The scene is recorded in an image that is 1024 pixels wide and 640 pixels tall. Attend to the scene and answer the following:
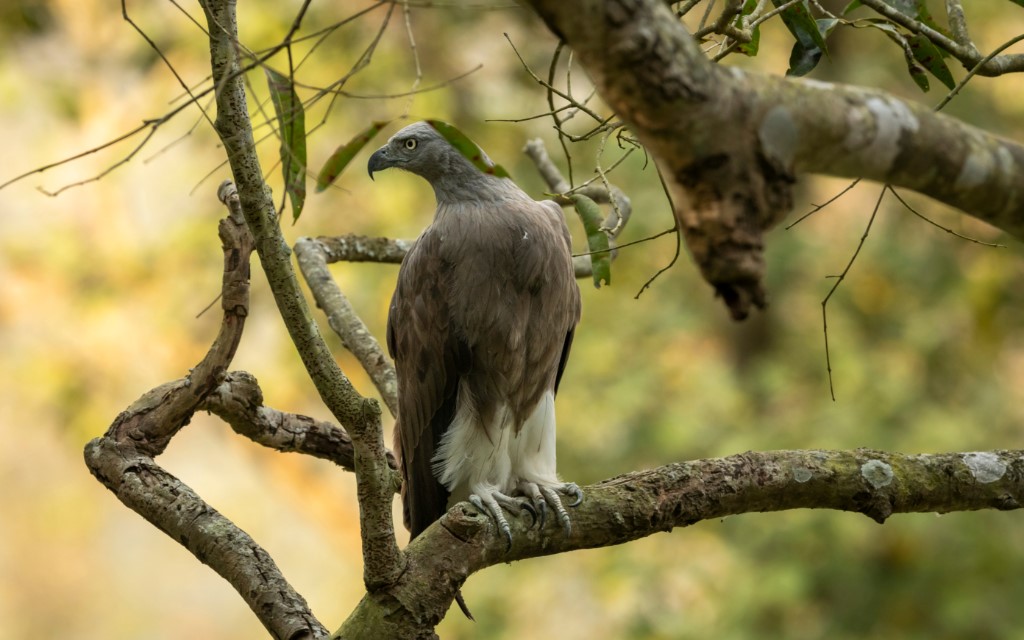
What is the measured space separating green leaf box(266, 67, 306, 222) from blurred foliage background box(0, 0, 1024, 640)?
17.4 feet

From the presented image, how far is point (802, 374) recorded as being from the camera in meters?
9.20

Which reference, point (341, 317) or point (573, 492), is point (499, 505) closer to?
point (573, 492)

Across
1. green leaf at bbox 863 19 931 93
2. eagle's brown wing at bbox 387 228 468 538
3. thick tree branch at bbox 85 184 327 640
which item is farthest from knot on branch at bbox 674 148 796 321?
eagle's brown wing at bbox 387 228 468 538

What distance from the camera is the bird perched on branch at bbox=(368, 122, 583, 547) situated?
3721 millimetres

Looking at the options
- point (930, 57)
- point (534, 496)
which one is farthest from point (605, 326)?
point (930, 57)

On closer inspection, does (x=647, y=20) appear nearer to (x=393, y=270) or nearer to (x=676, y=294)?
(x=393, y=270)

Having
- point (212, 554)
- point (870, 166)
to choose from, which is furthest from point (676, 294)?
point (870, 166)

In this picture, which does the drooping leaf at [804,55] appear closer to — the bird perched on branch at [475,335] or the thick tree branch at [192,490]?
the bird perched on branch at [475,335]

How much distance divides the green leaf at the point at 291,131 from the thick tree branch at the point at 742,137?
0.92m

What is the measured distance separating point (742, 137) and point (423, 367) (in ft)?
7.87

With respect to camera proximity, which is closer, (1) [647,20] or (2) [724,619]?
(1) [647,20]

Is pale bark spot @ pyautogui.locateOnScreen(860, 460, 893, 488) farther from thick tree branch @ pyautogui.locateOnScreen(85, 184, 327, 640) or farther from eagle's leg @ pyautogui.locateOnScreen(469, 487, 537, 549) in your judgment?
thick tree branch @ pyautogui.locateOnScreen(85, 184, 327, 640)

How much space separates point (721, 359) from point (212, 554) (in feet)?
25.2

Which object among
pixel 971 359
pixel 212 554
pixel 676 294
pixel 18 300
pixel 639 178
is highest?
pixel 18 300
